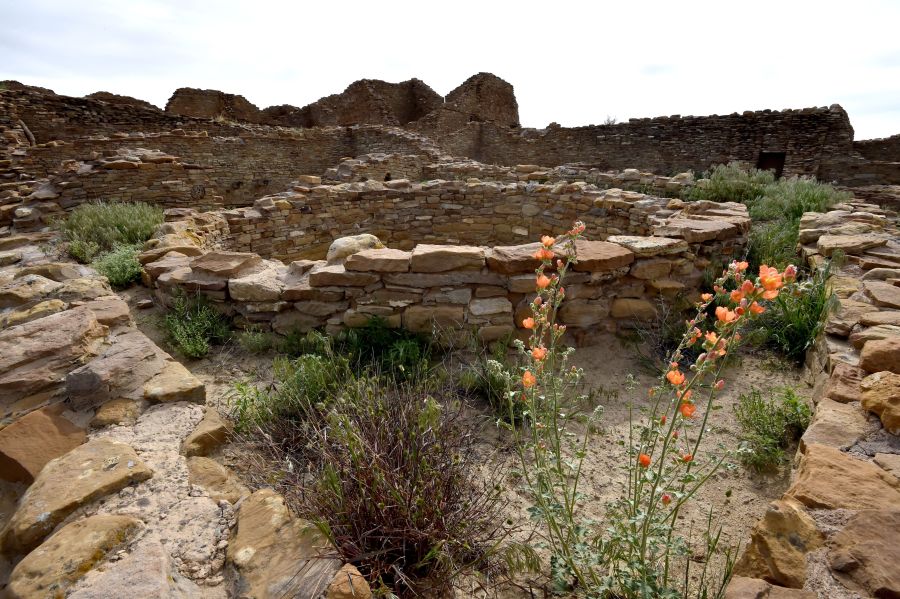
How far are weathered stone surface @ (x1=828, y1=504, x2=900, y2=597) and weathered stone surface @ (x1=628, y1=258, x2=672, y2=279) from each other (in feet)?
7.78

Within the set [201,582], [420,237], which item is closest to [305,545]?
[201,582]

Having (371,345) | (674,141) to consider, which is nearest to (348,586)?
(371,345)

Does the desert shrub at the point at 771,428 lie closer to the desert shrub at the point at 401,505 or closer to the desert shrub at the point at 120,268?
the desert shrub at the point at 401,505

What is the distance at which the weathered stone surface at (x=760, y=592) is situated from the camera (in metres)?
1.18

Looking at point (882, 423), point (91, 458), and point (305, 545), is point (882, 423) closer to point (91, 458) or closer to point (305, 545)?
point (305, 545)

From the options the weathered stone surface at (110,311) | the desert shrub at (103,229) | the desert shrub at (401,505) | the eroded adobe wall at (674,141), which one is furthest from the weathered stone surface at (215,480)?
the eroded adobe wall at (674,141)

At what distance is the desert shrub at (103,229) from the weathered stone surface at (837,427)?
594cm

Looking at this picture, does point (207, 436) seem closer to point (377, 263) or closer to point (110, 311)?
point (110, 311)

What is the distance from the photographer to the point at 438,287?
3.33m

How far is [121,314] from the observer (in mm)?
2758

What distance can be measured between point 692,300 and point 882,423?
6.85ft

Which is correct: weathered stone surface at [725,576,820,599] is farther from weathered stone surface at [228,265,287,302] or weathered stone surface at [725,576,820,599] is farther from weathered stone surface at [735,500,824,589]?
weathered stone surface at [228,265,287,302]

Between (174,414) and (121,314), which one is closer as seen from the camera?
(174,414)

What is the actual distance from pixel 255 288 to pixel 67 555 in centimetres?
231
